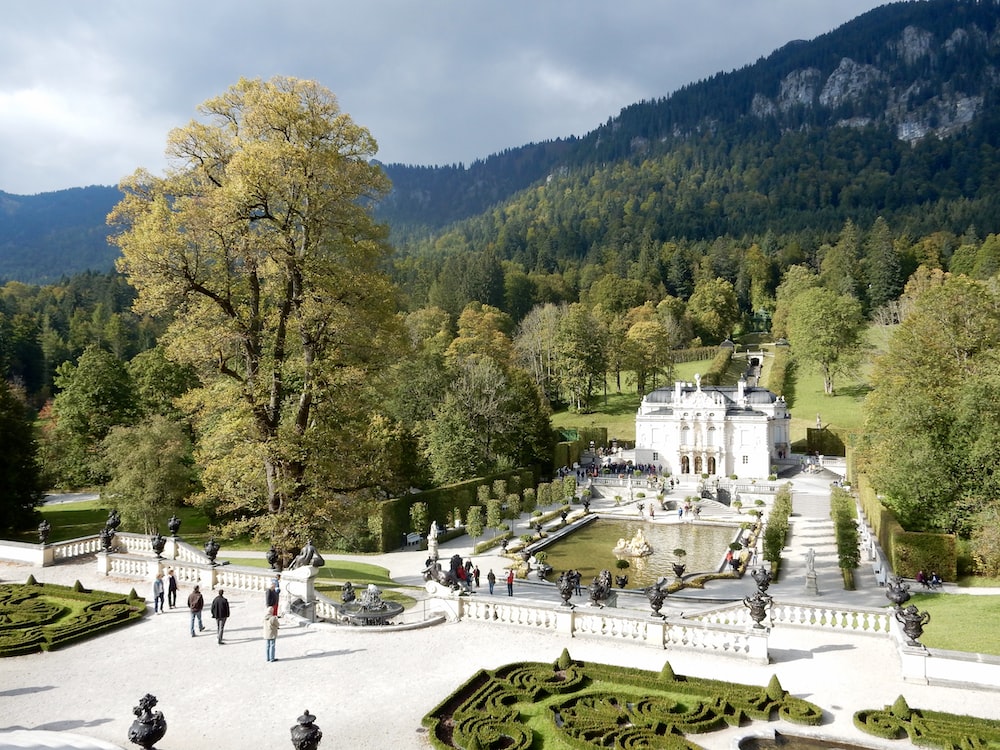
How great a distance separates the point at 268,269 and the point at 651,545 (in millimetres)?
28958

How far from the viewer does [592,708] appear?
13578 mm

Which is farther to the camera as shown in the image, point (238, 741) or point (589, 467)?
point (589, 467)

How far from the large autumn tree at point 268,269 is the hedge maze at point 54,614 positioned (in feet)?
14.4

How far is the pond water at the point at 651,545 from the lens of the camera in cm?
3444

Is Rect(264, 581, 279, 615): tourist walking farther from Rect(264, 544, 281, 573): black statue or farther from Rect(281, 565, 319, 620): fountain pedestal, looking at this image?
Rect(264, 544, 281, 573): black statue

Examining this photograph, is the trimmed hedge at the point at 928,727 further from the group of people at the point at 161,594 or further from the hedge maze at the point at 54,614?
the hedge maze at the point at 54,614

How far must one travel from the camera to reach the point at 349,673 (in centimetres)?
1559

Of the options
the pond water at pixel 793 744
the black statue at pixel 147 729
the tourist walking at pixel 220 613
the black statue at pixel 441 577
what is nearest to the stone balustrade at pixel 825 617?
the pond water at pixel 793 744

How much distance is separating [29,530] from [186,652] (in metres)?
31.5

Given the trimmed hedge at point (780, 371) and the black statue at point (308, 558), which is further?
the trimmed hedge at point (780, 371)

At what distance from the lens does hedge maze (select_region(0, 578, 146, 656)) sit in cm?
1722

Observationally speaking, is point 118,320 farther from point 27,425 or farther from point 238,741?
point 238,741

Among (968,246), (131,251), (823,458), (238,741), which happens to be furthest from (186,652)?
(968,246)

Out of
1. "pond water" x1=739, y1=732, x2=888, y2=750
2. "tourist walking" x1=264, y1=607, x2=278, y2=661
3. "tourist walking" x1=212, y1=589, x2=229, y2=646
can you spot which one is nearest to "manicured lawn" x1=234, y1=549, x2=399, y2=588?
"tourist walking" x1=212, y1=589, x2=229, y2=646
